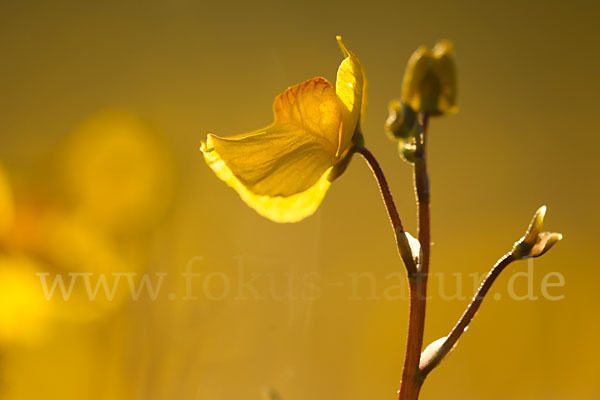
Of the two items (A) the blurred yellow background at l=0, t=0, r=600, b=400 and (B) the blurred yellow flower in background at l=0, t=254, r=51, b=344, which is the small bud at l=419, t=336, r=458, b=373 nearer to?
(A) the blurred yellow background at l=0, t=0, r=600, b=400

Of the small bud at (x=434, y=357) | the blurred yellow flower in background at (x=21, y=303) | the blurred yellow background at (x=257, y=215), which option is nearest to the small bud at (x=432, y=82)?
the small bud at (x=434, y=357)

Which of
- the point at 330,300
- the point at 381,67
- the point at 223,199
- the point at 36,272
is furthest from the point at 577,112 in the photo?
the point at 36,272

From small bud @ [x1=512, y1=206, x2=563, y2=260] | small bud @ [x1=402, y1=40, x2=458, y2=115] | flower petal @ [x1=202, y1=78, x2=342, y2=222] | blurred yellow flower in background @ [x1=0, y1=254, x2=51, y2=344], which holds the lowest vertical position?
blurred yellow flower in background @ [x1=0, y1=254, x2=51, y2=344]

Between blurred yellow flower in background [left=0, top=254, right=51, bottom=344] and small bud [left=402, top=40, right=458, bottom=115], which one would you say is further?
blurred yellow flower in background [left=0, top=254, right=51, bottom=344]

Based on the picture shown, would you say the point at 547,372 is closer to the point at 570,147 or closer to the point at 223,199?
the point at 570,147

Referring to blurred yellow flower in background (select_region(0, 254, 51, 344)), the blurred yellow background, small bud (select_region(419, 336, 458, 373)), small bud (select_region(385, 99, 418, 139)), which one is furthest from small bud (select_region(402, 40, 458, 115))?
blurred yellow flower in background (select_region(0, 254, 51, 344))

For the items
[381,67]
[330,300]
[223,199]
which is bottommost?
[330,300]

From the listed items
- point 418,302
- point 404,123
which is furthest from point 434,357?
point 404,123
